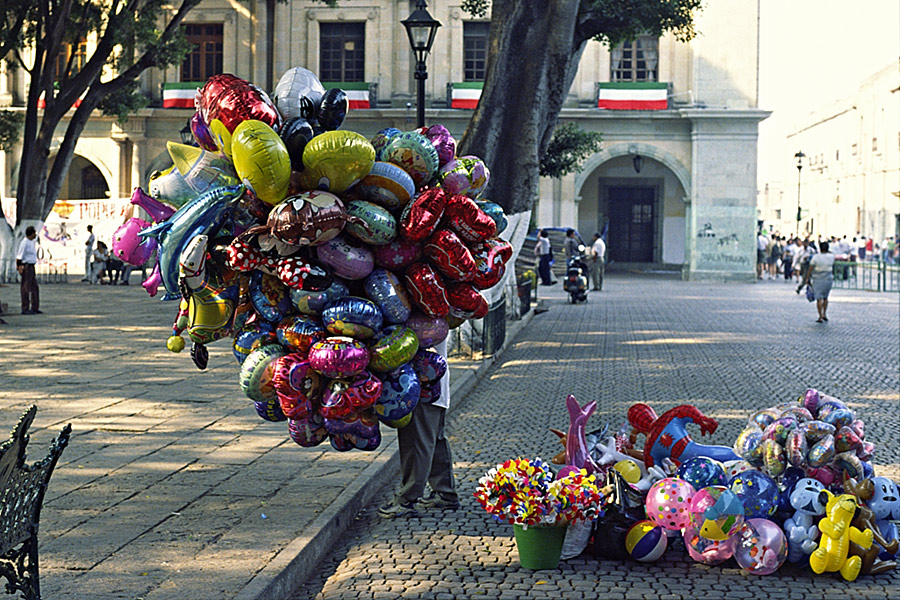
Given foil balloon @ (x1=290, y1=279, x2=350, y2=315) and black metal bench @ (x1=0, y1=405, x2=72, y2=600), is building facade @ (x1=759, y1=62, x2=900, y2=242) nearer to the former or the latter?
foil balloon @ (x1=290, y1=279, x2=350, y2=315)

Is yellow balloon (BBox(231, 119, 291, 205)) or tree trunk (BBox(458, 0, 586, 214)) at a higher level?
tree trunk (BBox(458, 0, 586, 214))

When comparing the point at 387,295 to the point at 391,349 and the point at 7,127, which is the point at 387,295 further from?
the point at 7,127

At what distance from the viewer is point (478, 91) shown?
36.7m

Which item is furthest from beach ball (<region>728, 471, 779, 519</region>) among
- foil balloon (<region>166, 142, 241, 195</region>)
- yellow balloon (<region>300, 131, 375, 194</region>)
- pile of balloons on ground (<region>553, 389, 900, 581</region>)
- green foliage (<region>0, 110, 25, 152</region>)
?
green foliage (<region>0, 110, 25, 152</region>)

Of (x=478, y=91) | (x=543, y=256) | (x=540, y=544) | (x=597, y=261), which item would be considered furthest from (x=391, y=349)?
(x=478, y=91)

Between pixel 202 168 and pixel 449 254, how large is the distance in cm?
137

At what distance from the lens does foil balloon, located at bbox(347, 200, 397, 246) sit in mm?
5465

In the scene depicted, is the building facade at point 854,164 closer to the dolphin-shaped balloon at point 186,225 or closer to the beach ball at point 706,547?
the beach ball at point 706,547

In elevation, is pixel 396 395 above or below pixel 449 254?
below

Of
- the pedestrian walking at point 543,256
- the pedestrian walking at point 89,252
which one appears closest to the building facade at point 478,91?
the pedestrian walking at point 543,256

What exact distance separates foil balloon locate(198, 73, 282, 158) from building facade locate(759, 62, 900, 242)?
49.0 meters

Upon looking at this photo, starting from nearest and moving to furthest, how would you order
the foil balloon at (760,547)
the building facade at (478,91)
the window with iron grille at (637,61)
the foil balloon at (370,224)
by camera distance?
the foil balloon at (760,547) → the foil balloon at (370,224) → the building facade at (478,91) → the window with iron grille at (637,61)

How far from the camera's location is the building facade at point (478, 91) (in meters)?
35.9

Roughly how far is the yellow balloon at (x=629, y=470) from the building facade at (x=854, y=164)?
4853 cm
